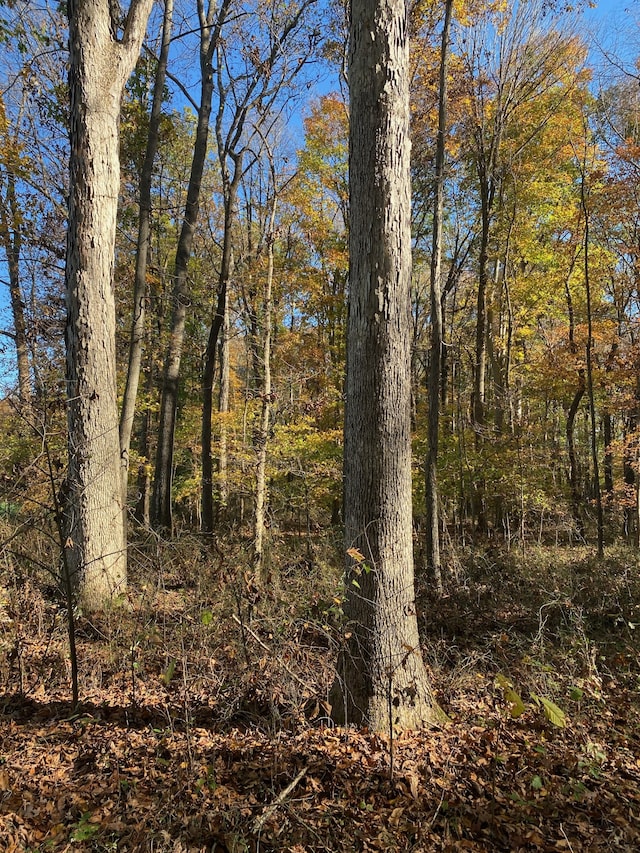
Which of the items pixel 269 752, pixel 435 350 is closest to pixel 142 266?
pixel 435 350

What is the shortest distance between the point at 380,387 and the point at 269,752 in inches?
104

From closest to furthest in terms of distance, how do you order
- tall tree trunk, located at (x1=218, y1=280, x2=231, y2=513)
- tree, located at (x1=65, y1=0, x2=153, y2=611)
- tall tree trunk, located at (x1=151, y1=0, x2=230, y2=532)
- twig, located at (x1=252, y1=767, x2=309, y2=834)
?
twig, located at (x1=252, y1=767, x2=309, y2=834), tree, located at (x1=65, y1=0, x2=153, y2=611), tall tree trunk, located at (x1=151, y1=0, x2=230, y2=532), tall tree trunk, located at (x1=218, y1=280, x2=231, y2=513)

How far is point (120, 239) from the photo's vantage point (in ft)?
42.2

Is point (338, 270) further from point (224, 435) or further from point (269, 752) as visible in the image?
point (269, 752)

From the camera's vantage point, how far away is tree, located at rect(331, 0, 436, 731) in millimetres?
3312

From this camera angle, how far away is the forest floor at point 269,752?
2.62m

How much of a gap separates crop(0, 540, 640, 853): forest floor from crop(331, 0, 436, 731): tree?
0.26m

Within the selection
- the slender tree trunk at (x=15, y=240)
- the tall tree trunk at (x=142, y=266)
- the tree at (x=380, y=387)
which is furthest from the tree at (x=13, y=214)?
the tree at (x=380, y=387)

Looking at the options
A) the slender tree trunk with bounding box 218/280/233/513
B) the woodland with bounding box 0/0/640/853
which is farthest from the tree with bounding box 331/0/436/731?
the slender tree trunk with bounding box 218/280/233/513

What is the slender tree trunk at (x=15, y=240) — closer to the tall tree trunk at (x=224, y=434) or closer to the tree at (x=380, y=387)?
the tall tree trunk at (x=224, y=434)

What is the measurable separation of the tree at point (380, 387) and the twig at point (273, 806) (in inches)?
22.5

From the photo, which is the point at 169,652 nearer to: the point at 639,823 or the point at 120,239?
the point at 639,823

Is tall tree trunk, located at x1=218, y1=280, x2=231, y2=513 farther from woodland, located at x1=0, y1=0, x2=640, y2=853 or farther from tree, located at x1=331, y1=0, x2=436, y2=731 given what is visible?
tree, located at x1=331, y1=0, x2=436, y2=731

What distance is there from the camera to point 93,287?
5348 millimetres
